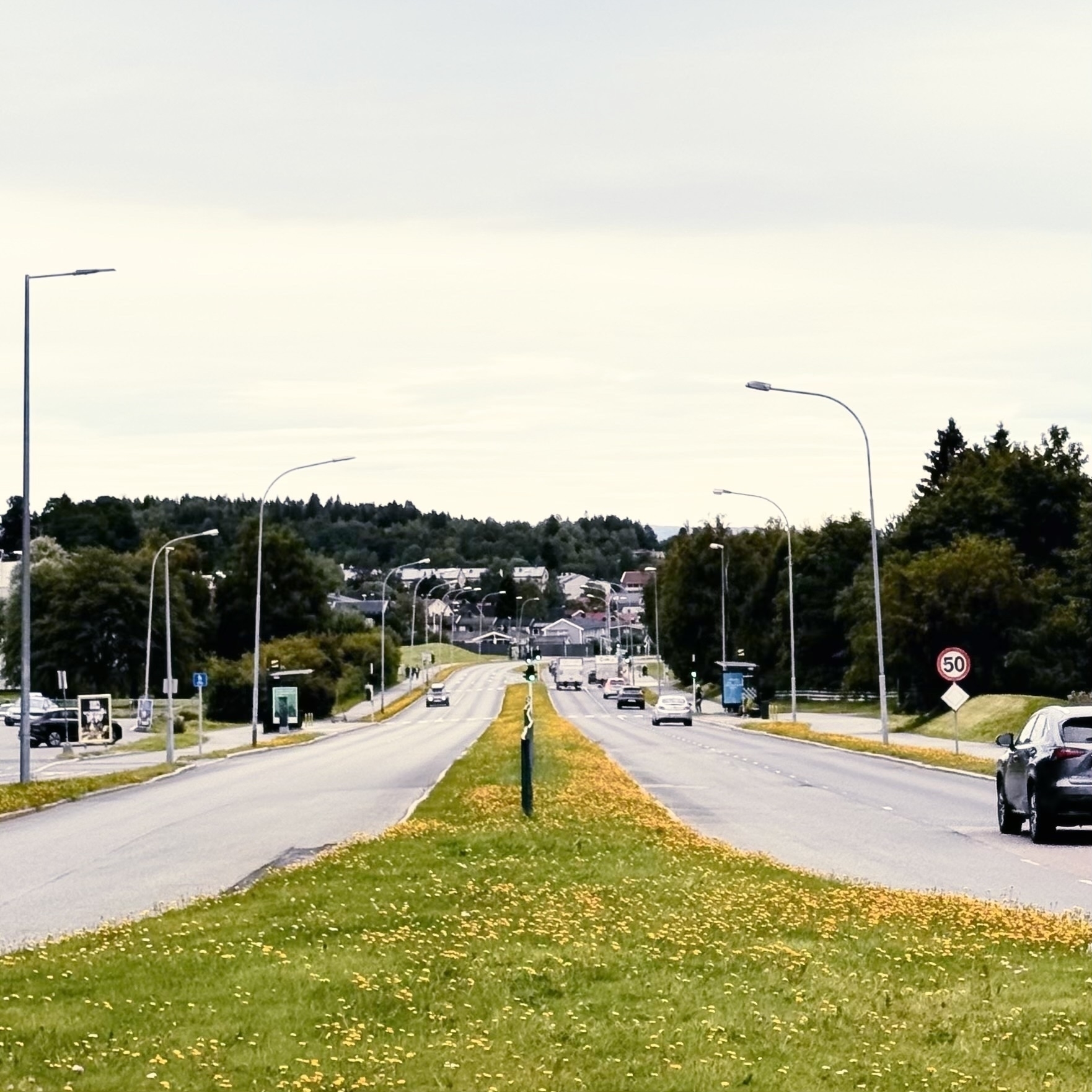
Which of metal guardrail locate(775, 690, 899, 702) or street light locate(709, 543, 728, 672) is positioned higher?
street light locate(709, 543, 728, 672)

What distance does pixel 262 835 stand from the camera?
24969 mm

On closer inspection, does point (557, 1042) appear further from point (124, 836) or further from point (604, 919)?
point (124, 836)

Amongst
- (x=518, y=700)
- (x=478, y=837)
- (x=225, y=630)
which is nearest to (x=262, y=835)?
(x=478, y=837)

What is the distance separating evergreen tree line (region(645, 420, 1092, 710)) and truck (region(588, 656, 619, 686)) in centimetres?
5520

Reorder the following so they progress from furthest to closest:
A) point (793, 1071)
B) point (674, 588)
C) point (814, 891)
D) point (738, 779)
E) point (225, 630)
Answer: point (225, 630) < point (674, 588) < point (738, 779) < point (814, 891) < point (793, 1071)

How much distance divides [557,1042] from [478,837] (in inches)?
457

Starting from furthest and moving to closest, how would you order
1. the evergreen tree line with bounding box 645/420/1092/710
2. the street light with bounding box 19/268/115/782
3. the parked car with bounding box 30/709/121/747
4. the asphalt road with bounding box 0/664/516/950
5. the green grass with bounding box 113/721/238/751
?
the evergreen tree line with bounding box 645/420/1092/710
the parked car with bounding box 30/709/121/747
the green grass with bounding box 113/721/238/751
the street light with bounding box 19/268/115/782
the asphalt road with bounding box 0/664/516/950

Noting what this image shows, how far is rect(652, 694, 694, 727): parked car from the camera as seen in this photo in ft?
298

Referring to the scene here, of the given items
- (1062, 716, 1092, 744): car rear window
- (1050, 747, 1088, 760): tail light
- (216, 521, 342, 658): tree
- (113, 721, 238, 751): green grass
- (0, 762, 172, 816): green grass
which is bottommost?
(113, 721, 238, 751): green grass

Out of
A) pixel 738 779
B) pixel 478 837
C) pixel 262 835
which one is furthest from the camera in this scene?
pixel 738 779

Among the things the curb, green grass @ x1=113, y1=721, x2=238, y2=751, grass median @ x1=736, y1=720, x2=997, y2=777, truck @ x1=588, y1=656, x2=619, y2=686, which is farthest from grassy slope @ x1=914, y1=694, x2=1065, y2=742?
truck @ x1=588, y1=656, x2=619, y2=686

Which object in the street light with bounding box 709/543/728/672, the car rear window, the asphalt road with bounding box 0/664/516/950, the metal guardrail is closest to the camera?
the asphalt road with bounding box 0/664/516/950

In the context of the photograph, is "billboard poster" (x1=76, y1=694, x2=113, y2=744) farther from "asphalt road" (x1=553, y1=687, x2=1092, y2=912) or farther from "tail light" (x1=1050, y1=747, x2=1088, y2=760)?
"tail light" (x1=1050, y1=747, x2=1088, y2=760)

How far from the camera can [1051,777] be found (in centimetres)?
2389
